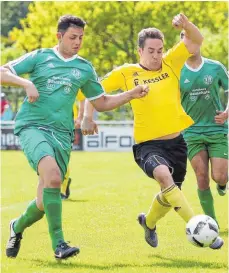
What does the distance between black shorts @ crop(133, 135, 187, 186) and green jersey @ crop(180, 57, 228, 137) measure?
148 cm

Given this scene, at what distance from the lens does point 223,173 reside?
11086 millimetres

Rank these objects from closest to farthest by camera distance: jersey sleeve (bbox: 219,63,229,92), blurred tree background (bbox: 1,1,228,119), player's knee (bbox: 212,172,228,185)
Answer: player's knee (bbox: 212,172,228,185) → jersey sleeve (bbox: 219,63,229,92) → blurred tree background (bbox: 1,1,228,119)

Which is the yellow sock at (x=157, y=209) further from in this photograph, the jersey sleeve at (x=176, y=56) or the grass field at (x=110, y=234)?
the jersey sleeve at (x=176, y=56)

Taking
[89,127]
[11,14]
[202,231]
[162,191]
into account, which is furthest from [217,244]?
[11,14]

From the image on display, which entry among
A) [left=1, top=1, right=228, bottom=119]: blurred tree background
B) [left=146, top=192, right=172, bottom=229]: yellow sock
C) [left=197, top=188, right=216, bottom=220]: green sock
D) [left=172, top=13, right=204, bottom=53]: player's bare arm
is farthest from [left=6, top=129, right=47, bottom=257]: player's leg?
[left=1, top=1, right=228, bottom=119]: blurred tree background

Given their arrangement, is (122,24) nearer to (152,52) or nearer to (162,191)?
(152,52)

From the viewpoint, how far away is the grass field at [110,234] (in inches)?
330

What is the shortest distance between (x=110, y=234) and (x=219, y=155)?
1.61 meters

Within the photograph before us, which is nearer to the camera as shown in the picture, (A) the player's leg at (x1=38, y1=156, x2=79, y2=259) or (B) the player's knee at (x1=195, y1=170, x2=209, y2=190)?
(A) the player's leg at (x1=38, y1=156, x2=79, y2=259)

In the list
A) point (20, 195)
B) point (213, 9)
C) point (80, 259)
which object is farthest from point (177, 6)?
point (80, 259)

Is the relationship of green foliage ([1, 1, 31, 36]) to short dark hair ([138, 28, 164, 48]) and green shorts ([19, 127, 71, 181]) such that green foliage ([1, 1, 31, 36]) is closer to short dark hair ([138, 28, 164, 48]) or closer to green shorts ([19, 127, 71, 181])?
short dark hair ([138, 28, 164, 48])

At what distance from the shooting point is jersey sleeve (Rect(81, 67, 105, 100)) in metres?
9.20

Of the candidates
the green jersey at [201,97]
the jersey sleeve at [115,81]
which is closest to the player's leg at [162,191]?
the jersey sleeve at [115,81]

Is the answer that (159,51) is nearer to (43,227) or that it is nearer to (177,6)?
(43,227)
